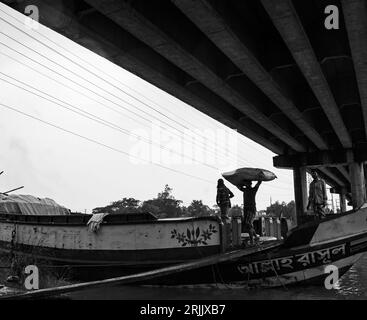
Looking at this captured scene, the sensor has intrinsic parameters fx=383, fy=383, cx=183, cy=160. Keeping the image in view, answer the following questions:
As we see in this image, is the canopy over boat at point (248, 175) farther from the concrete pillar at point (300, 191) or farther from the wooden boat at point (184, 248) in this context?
the concrete pillar at point (300, 191)

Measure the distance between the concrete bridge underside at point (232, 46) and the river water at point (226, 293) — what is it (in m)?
7.00

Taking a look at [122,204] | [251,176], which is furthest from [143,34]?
[122,204]

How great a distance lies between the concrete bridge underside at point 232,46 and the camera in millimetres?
9802

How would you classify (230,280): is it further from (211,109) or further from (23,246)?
(211,109)

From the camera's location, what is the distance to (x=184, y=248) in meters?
11.1

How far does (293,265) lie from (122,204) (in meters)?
86.8

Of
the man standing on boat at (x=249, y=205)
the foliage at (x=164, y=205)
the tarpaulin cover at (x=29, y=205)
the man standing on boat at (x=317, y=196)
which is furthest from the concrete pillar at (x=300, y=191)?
the foliage at (x=164, y=205)

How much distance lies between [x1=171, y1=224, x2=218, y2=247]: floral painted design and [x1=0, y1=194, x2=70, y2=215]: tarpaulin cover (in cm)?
847

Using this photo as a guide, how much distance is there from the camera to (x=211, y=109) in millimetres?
19016

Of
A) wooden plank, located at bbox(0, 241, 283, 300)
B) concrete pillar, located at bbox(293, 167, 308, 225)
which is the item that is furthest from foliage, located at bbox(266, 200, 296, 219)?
wooden plank, located at bbox(0, 241, 283, 300)

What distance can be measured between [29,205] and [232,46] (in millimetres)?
11225

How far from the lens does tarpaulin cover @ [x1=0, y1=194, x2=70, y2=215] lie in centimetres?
1652

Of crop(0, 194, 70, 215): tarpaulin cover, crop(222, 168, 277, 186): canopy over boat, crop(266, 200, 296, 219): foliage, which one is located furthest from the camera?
crop(266, 200, 296, 219): foliage

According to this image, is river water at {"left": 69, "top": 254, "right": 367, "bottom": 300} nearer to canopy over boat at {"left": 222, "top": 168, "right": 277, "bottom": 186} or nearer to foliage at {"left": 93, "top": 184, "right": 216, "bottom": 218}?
canopy over boat at {"left": 222, "top": 168, "right": 277, "bottom": 186}
